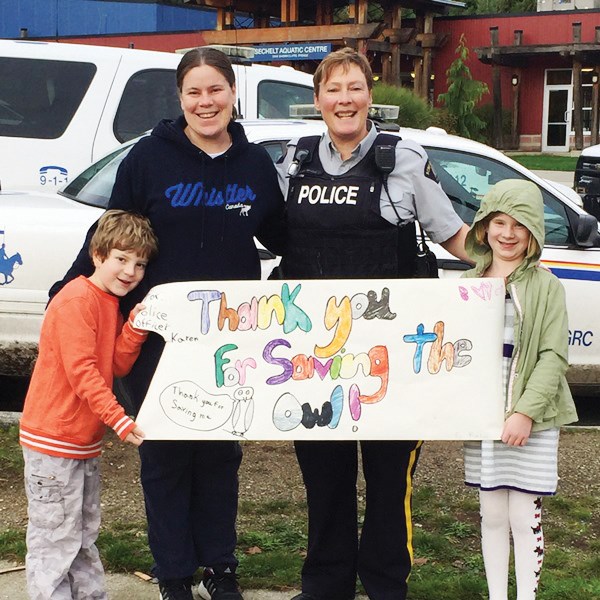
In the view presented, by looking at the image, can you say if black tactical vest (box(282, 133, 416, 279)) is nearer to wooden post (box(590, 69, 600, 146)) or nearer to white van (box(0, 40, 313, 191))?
white van (box(0, 40, 313, 191))

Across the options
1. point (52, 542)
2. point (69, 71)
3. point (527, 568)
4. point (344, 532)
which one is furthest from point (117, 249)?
point (69, 71)

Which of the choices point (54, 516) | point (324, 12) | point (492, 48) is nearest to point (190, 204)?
point (54, 516)

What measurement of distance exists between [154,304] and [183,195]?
0.38m

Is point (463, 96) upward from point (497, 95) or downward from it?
downward

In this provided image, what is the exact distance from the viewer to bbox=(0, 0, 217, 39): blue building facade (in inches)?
1491

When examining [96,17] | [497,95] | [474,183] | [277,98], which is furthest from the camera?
[96,17]

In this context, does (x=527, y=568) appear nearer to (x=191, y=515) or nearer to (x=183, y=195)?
(x=191, y=515)

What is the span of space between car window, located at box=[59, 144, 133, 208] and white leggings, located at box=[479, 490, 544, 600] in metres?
3.35

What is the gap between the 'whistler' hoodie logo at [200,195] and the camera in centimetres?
351

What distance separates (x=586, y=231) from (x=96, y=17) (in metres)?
36.0

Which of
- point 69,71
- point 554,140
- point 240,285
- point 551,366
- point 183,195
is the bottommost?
point 551,366

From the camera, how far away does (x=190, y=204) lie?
3520 millimetres

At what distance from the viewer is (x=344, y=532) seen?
3.79 meters

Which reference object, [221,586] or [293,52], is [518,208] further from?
[293,52]
